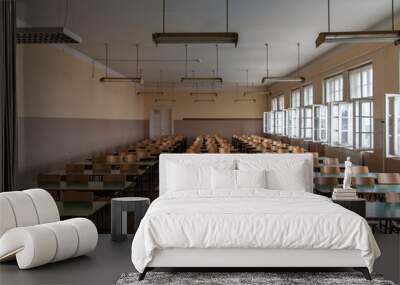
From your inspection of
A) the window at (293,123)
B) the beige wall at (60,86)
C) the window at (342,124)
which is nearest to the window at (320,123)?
the window at (342,124)

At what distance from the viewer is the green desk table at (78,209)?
558cm

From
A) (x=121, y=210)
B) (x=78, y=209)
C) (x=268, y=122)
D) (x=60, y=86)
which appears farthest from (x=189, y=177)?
(x=268, y=122)

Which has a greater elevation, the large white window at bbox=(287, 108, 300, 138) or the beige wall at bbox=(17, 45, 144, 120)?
the beige wall at bbox=(17, 45, 144, 120)

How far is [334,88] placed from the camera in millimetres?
15312

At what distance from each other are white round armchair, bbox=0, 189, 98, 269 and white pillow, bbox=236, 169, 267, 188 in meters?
1.64

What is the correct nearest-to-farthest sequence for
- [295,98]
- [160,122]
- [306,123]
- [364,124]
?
[364,124] < [306,123] < [295,98] < [160,122]

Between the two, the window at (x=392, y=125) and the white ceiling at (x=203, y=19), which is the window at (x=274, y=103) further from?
the window at (x=392, y=125)

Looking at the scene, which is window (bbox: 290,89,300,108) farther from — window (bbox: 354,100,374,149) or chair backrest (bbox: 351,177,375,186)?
chair backrest (bbox: 351,177,375,186)

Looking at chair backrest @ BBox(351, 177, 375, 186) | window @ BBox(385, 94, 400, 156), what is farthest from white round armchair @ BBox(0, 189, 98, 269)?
window @ BBox(385, 94, 400, 156)

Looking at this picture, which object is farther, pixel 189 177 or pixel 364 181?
pixel 364 181

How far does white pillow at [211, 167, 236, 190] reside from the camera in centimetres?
584

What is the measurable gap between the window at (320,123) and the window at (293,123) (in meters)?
2.89

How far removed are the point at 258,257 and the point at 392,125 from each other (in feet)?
18.3

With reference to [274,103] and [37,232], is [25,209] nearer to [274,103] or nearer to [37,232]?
[37,232]
